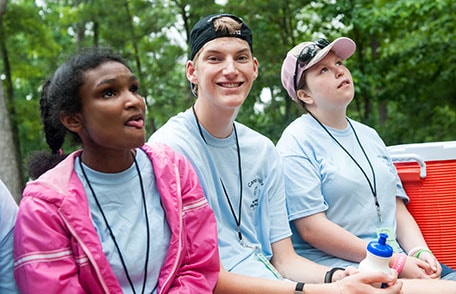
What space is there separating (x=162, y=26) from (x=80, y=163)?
938 cm

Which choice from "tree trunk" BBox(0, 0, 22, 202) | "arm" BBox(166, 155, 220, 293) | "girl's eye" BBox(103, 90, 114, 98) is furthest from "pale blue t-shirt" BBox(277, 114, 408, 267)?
"tree trunk" BBox(0, 0, 22, 202)

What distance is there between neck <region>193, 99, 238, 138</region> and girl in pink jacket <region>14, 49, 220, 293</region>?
41 cm

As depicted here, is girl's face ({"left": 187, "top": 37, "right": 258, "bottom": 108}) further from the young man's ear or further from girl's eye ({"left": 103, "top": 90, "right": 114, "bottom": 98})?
girl's eye ({"left": 103, "top": 90, "right": 114, "bottom": 98})

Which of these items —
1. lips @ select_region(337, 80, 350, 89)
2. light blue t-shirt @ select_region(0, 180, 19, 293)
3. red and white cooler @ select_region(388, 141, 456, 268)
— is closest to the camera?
light blue t-shirt @ select_region(0, 180, 19, 293)

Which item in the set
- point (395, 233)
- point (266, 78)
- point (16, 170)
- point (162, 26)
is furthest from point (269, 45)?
point (395, 233)

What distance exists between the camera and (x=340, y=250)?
235 cm

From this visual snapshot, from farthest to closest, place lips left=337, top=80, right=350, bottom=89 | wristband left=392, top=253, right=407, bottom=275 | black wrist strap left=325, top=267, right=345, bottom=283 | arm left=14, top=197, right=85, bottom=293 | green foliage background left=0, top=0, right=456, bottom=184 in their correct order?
green foliage background left=0, top=0, right=456, bottom=184
lips left=337, top=80, right=350, bottom=89
wristband left=392, top=253, right=407, bottom=275
black wrist strap left=325, top=267, right=345, bottom=283
arm left=14, top=197, right=85, bottom=293

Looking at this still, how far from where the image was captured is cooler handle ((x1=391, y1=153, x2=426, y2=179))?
2738mm

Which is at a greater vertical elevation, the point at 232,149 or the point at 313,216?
the point at 232,149

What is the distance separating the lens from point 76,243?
1559 mm

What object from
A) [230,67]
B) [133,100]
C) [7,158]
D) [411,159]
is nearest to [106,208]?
[133,100]

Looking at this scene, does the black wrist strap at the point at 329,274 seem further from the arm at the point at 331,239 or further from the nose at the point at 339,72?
the nose at the point at 339,72

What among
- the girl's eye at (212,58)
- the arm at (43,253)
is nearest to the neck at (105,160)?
the arm at (43,253)

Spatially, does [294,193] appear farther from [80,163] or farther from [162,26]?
[162,26]
